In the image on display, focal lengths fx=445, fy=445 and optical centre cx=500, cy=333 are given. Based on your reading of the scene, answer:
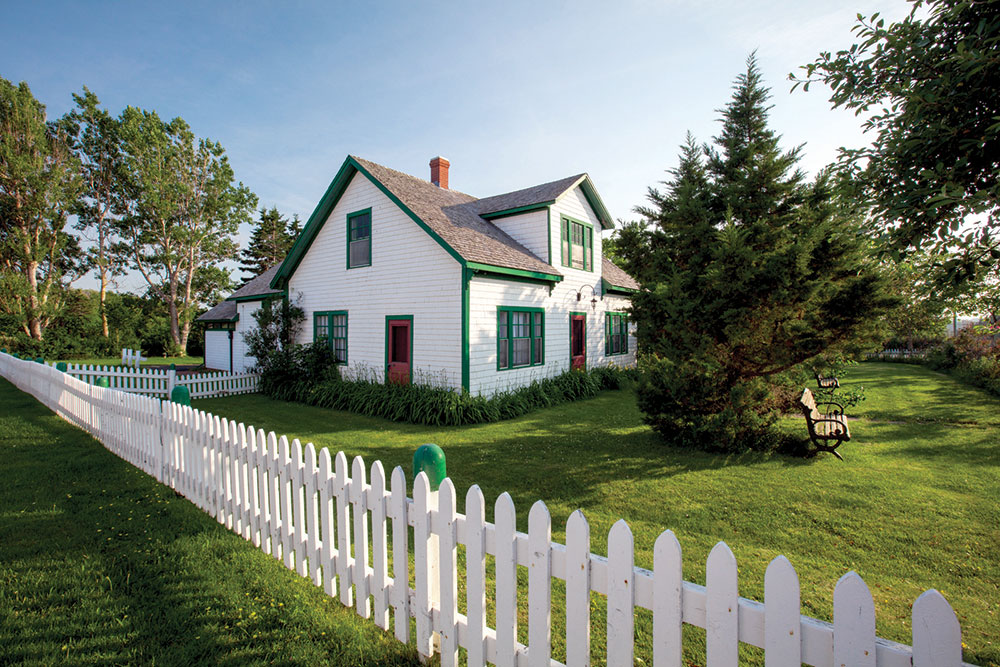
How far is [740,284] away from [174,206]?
43.0 metres

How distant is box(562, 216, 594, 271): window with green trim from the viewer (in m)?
16.0

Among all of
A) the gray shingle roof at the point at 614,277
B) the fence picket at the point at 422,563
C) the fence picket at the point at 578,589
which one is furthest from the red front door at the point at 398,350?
the fence picket at the point at 578,589

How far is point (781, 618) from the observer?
1732 millimetres

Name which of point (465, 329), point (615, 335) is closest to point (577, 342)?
point (615, 335)

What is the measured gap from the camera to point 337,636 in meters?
3.06

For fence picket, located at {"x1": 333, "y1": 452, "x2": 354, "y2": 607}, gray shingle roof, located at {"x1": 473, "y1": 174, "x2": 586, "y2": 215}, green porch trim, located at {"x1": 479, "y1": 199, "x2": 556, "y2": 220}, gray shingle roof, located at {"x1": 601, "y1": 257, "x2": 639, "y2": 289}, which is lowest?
fence picket, located at {"x1": 333, "y1": 452, "x2": 354, "y2": 607}

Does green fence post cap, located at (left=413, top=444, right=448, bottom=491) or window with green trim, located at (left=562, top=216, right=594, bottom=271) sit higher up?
window with green trim, located at (left=562, top=216, right=594, bottom=271)

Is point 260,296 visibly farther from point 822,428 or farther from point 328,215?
point 822,428

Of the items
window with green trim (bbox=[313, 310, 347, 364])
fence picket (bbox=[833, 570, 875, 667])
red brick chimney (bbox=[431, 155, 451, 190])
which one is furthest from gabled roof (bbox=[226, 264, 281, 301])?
fence picket (bbox=[833, 570, 875, 667])

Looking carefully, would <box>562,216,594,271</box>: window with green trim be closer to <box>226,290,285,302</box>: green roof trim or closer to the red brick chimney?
the red brick chimney

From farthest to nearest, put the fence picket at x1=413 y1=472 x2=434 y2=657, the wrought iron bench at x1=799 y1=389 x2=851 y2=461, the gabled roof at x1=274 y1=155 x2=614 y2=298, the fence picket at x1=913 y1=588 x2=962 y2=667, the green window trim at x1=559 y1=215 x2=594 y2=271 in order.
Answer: the green window trim at x1=559 y1=215 x2=594 y2=271
the gabled roof at x1=274 y1=155 x2=614 y2=298
the wrought iron bench at x1=799 y1=389 x2=851 y2=461
the fence picket at x1=413 y1=472 x2=434 y2=657
the fence picket at x1=913 y1=588 x2=962 y2=667

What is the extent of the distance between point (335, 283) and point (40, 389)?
27.4 feet

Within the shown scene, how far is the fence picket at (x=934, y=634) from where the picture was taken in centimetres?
147

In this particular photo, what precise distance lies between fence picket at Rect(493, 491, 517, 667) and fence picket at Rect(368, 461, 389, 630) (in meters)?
0.92
